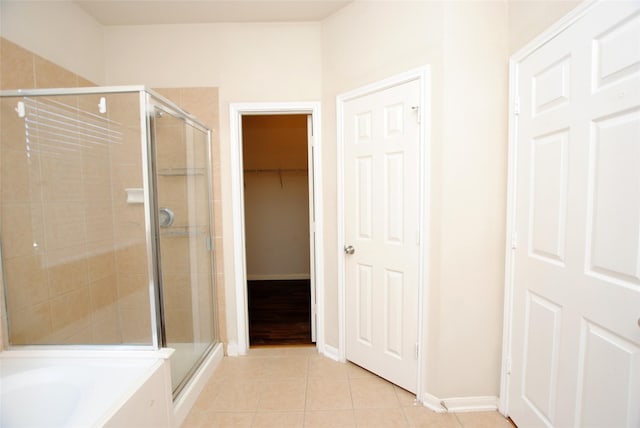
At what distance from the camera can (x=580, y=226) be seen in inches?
46.5

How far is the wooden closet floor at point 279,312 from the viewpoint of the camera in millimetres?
2742

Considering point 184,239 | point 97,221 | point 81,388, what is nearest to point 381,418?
point 81,388

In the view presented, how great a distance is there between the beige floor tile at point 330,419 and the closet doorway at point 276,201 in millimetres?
2472

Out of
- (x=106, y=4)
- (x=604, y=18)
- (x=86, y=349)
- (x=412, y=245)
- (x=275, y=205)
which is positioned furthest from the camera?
(x=275, y=205)

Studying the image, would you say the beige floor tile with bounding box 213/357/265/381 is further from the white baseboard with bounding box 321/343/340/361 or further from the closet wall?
the closet wall

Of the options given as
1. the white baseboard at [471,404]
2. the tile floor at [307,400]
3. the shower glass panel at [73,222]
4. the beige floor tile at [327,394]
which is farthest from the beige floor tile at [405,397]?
the shower glass panel at [73,222]

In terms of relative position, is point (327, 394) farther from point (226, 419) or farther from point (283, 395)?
point (226, 419)

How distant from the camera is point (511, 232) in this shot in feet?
5.28

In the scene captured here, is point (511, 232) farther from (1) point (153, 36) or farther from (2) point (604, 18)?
(1) point (153, 36)

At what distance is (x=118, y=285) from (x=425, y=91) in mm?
2348

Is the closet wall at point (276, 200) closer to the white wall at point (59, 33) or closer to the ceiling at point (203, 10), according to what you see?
the ceiling at point (203, 10)

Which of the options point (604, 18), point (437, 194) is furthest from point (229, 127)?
point (604, 18)

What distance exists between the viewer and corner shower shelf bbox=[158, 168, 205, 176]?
1733 mm

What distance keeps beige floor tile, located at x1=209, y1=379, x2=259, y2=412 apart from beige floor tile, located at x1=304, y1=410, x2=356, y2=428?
37 cm
